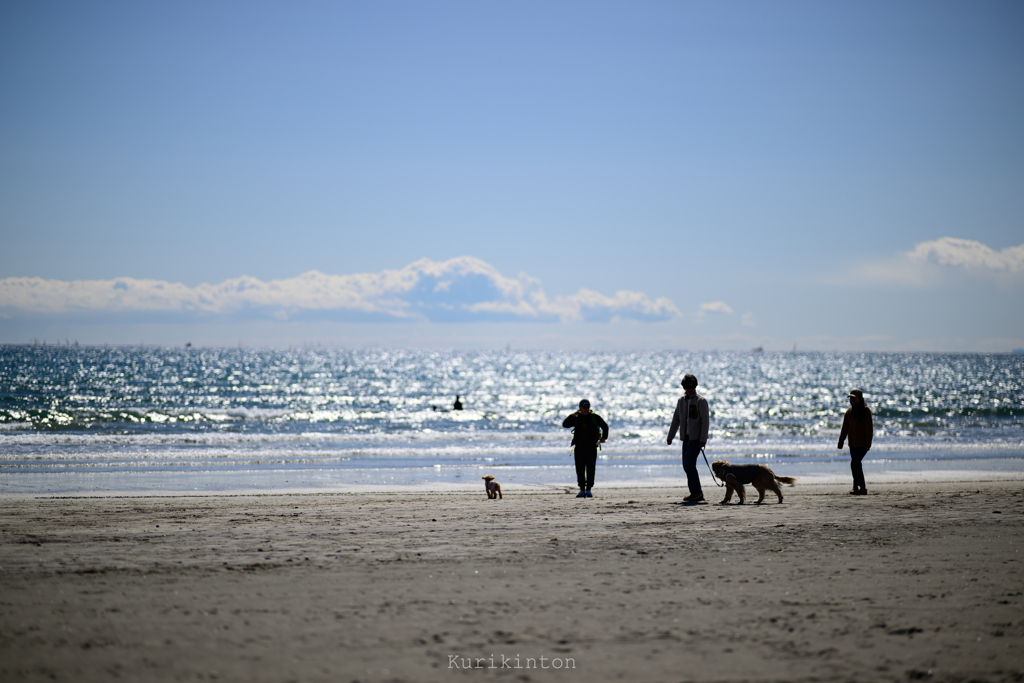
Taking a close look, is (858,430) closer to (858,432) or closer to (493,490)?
(858,432)

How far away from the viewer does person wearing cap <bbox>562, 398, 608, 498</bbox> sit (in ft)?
39.4

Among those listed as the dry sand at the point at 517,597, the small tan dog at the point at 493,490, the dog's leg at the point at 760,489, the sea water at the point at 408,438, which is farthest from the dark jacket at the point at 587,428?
the sea water at the point at 408,438

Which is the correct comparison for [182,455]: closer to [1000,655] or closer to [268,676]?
[268,676]

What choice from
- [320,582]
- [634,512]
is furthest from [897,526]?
[320,582]

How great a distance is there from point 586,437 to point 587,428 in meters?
0.16

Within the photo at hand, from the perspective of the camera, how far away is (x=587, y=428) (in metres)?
12.1

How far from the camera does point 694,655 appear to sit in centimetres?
434

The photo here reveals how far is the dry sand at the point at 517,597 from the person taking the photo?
4.20 metres

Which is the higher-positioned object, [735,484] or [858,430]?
[858,430]

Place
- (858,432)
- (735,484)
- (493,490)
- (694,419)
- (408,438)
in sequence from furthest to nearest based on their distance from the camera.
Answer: (408,438) → (493,490) → (858,432) → (735,484) → (694,419)

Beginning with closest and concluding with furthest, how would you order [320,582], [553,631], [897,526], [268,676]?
[268,676], [553,631], [320,582], [897,526]

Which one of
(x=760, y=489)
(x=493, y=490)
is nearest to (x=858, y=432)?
(x=760, y=489)

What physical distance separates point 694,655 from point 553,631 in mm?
923

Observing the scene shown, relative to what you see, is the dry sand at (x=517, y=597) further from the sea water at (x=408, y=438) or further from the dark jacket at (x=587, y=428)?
the sea water at (x=408, y=438)
